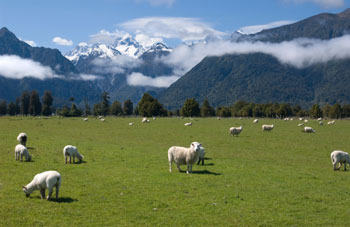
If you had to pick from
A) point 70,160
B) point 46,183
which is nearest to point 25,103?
point 70,160

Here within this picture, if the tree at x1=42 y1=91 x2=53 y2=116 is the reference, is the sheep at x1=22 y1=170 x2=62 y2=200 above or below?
below

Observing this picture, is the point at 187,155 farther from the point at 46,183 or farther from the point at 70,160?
the point at 70,160

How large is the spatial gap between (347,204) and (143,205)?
9.53 metres

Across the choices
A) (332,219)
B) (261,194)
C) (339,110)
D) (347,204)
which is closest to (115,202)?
(261,194)

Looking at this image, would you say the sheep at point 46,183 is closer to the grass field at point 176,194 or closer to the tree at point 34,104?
the grass field at point 176,194

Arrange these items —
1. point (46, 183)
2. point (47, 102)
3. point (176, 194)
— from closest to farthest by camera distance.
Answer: point (46, 183) < point (176, 194) < point (47, 102)

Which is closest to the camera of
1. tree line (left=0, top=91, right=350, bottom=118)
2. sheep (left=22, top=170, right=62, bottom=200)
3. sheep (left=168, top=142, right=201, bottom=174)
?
sheep (left=22, top=170, right=62, bottom=200)

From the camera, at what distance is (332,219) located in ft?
40.7

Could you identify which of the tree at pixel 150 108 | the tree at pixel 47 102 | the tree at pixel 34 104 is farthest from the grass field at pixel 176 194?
the tree at pixel 34 104

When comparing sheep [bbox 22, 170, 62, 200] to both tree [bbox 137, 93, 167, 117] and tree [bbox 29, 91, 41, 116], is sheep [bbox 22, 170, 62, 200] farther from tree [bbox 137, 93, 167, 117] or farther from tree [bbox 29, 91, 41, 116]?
tree [bbox 29, 91, 41, 116]

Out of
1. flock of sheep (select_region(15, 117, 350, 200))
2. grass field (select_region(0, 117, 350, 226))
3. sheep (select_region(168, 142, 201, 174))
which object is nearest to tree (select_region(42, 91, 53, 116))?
flock of sheep (select_region(15, 117, 350, 200))

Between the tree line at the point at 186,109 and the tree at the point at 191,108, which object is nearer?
the tree at the point at 191,108

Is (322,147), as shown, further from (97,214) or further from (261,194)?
(97,214)

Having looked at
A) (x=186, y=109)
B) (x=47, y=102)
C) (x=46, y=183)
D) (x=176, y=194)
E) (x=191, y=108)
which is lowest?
(x=176, y=194)
